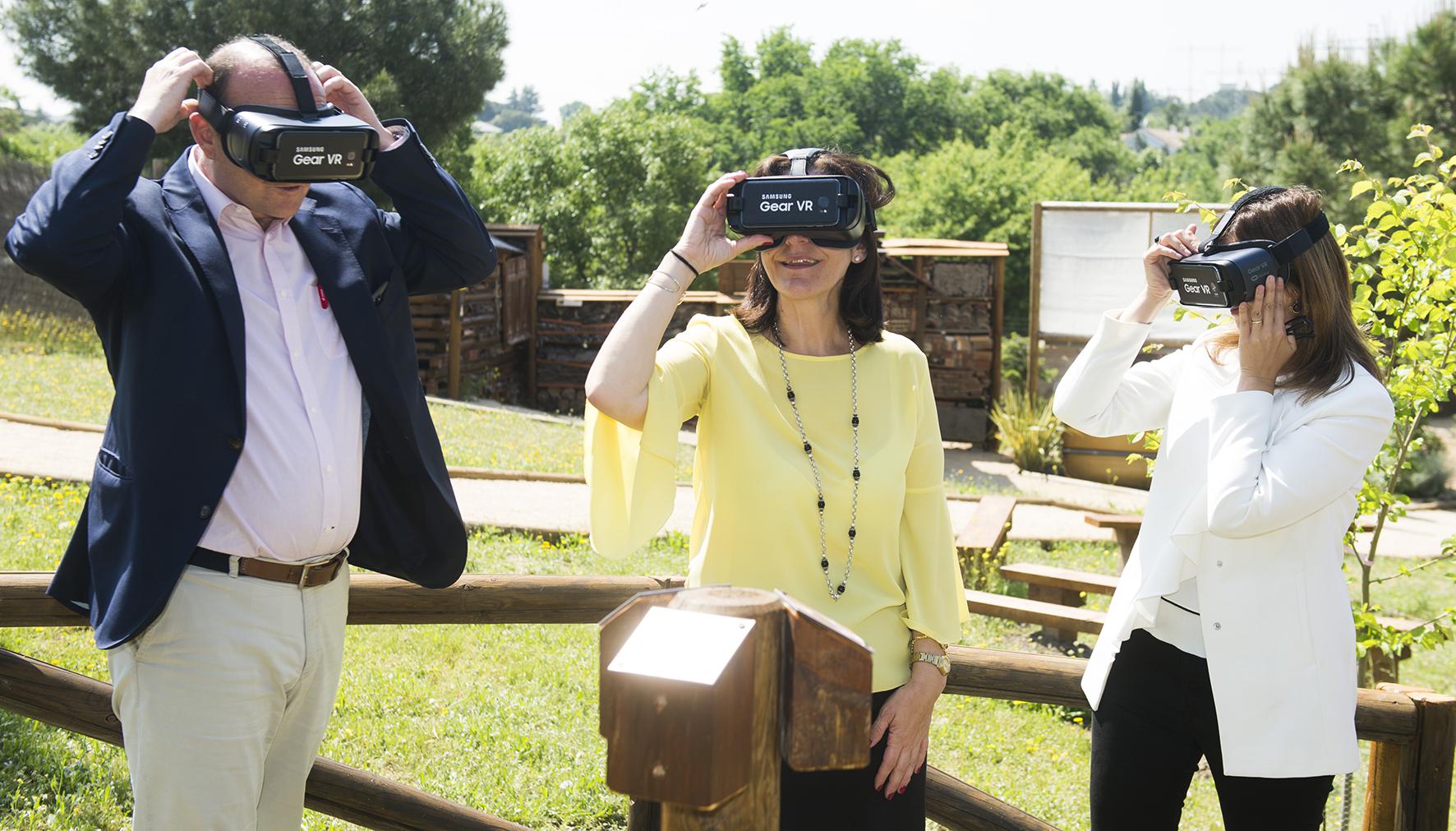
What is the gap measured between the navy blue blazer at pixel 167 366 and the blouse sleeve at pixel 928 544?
0.88 m

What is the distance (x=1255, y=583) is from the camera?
243 cm

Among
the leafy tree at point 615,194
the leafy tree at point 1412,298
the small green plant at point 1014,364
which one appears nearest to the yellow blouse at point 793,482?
the leafy tree at point 1412,298

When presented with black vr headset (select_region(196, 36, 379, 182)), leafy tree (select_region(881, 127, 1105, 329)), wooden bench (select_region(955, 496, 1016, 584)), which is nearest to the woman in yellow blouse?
black vr headset (select_region(196, 36, 379, 182))

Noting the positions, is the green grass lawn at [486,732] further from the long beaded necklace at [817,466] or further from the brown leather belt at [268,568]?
the long beaded necklace at [817,466]

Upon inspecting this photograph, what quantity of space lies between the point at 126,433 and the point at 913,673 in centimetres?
138

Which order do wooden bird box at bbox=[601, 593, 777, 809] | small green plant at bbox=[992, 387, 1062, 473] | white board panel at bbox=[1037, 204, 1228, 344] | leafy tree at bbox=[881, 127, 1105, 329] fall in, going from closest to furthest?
wooden bird box at bbox=[601, 593, 777, 809] < small green plant at bbox=[992, 387, 1062, 473] < white board panel at bbox=[1037, 204, 1228, 344] < leafy tree at bbox=[881, 127, 1105, 329]

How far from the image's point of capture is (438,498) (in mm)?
2387

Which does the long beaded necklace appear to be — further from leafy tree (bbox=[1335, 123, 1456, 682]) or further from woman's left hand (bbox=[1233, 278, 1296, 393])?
leafy tree (bbox=[1335, 123, 1456, 682])

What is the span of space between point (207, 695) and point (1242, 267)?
202 cm

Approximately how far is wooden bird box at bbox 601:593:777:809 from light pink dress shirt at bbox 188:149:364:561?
1.15m

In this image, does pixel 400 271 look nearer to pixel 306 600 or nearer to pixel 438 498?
pixel 438 498

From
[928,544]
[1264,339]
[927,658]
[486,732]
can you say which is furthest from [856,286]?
[486,732]

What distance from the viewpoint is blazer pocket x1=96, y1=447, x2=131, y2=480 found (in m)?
2.06

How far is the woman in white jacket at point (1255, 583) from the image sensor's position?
93.4 inches
